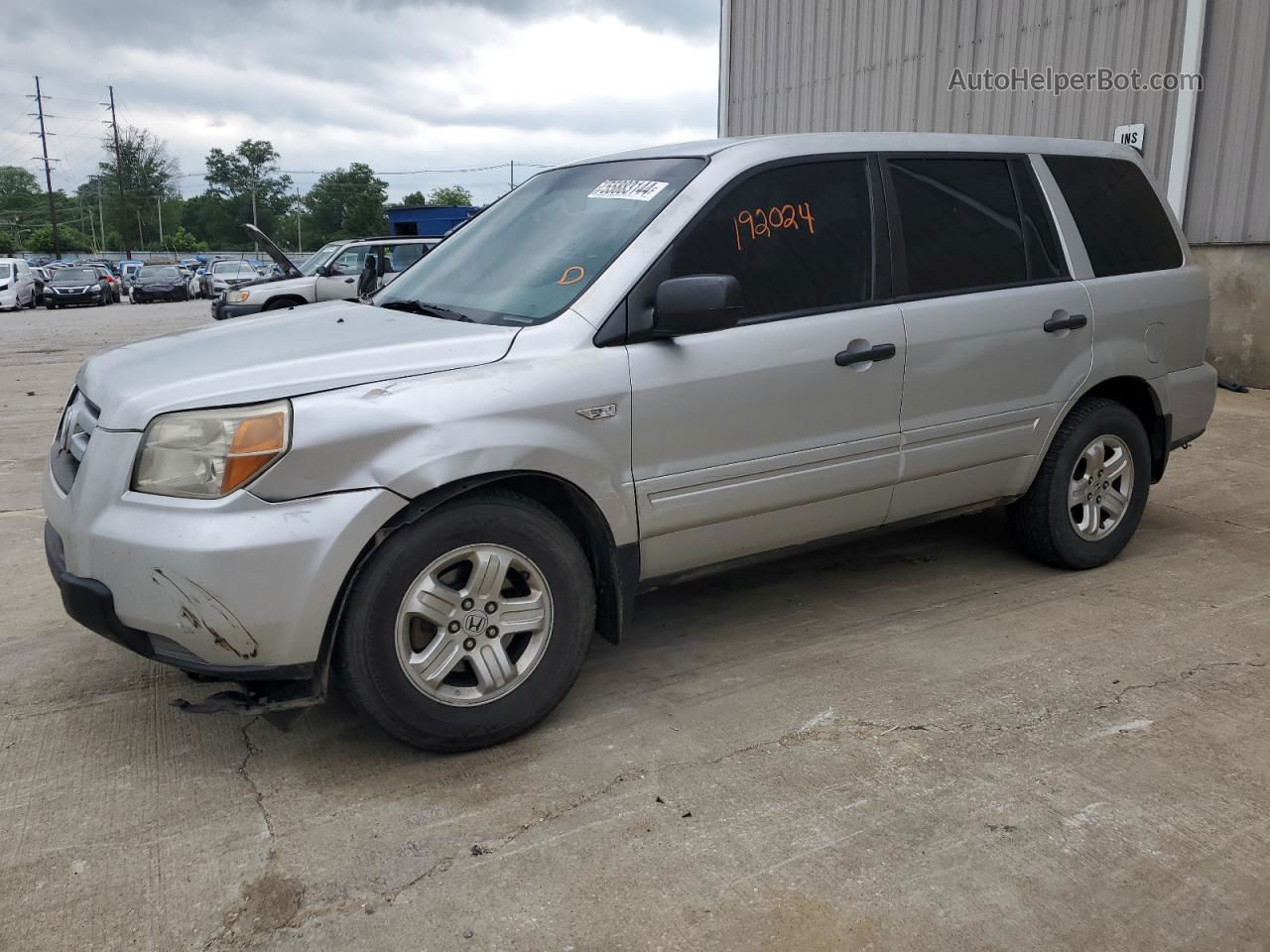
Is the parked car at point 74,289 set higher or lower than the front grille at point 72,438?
lower

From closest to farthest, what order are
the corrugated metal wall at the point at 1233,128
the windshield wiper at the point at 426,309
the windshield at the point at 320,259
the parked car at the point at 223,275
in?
the windshield wiper at the point at 426,309 → the corrugated metal wall at the point at 1233,128 → the windshield at the point at 320,259 → the parked car at the point at 223,275

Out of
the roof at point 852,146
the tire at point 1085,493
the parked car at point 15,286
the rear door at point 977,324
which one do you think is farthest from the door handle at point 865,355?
the parked car at point 15,286

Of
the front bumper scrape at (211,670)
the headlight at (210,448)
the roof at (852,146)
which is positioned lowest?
the front bumper scrape at (211,670)

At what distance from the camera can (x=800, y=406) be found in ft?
12.1

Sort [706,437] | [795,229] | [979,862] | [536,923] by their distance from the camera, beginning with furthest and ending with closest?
[795,229] < [706,437] < [979,862] < [536,923]

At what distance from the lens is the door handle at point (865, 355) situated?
12.3 ft

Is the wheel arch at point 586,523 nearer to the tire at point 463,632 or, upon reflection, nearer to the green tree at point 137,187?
the tire at point 463,632

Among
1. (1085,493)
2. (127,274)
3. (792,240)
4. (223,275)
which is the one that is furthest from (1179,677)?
(127,274)

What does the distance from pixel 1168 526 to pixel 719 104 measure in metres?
13.2

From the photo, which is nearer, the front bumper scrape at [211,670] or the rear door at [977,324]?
the front bumper scrape at [211,670]

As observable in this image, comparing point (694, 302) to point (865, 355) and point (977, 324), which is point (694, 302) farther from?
point (977, 324)

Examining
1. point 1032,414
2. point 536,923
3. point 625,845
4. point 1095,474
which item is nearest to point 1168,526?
point 1095,474

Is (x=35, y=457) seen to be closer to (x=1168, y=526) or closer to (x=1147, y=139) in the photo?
(x=1168, y=526)

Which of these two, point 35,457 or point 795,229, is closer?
point 795,229
